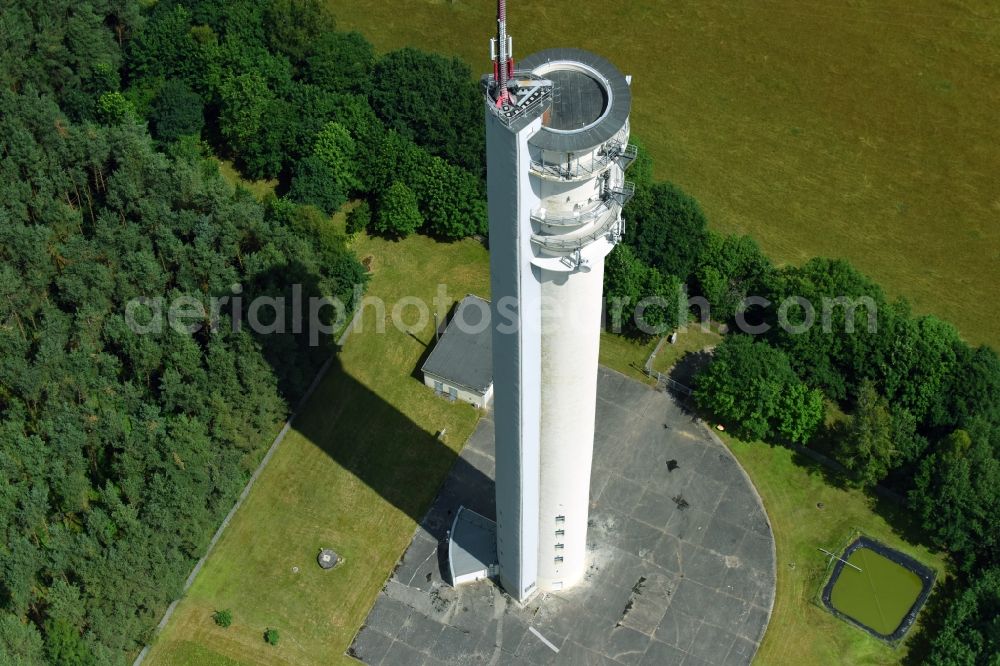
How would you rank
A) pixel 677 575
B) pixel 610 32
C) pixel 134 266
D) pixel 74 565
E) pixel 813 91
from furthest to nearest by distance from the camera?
pixel 610 32 < pixel 813 91 < pixel 134 266 < pixel 677 575 < pixel 74 565

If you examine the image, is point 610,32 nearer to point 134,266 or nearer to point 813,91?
point 813,91

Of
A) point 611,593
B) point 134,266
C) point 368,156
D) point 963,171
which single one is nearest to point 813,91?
point 963,171

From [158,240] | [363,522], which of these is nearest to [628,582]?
[363,522]

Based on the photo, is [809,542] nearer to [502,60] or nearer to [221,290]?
[502,60]

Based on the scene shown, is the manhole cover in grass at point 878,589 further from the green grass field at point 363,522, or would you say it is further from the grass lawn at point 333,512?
the grass lawn at point 333,512

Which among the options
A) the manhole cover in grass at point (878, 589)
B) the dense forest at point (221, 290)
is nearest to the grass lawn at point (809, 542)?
the manhole cover in grass at point (878, 589)
